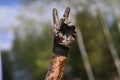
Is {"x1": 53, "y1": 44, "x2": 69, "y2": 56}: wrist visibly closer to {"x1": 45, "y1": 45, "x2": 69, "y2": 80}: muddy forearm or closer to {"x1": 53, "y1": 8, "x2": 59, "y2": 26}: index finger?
{"x1": 45, "y1": 45, "x2": 69, "y2": 80}: muddy forearm

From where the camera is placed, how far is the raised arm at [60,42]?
17.3 ft

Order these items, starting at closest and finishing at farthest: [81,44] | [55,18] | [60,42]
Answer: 1. [60,42]
2. [55,18]
3. [81,44]

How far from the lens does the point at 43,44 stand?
62.7 metres

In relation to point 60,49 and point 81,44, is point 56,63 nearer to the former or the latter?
point 60,49

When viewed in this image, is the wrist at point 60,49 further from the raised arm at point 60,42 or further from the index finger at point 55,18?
the index finger at point 55,18

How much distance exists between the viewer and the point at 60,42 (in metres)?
5.30

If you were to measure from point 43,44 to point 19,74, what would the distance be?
10.5m

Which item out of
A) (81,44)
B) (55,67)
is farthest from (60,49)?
(81,44)

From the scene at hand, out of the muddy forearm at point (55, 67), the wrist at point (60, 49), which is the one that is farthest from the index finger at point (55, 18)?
the muddy forearm at point (55, 67)

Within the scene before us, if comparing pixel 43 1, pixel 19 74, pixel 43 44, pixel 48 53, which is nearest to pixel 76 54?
pixel 48 53

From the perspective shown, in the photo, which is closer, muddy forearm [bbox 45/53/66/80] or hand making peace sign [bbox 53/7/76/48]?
hand making peace sign [bbox 53/7/76/48]

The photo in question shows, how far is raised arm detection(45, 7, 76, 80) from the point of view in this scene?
17.3ft

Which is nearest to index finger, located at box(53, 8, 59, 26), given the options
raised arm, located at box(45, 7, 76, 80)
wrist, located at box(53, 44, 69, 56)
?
raised arm, located at box(45, 7, 76, 80)

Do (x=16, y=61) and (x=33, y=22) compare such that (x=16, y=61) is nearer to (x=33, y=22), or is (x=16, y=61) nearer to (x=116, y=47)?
(x=33, y=22)
